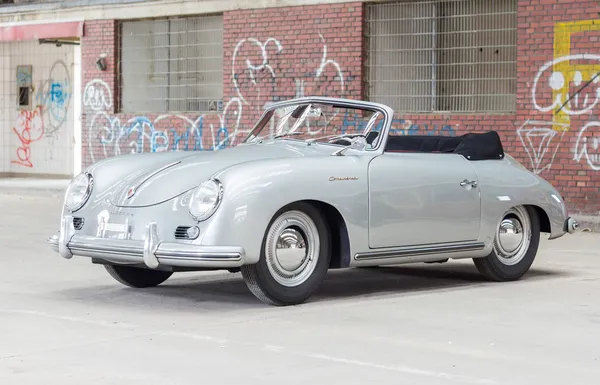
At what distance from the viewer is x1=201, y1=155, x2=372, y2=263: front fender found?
7117 millimetres

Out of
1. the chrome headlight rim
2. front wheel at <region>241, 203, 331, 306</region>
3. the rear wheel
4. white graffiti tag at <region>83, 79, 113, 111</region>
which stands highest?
white graffiti tag at <region>83, 79, 113, 111</region>

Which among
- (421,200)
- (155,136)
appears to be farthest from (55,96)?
(421,200)

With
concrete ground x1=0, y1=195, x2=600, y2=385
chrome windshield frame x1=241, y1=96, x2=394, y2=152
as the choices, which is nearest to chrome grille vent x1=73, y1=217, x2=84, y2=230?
concrete ground x1=0, y1=195, x2=600, y2=385

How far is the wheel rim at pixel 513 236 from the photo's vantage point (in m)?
8.84

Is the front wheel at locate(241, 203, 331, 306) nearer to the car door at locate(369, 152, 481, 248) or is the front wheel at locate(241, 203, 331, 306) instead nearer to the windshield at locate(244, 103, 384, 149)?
the car door at locate(369, 152, 481, 248)

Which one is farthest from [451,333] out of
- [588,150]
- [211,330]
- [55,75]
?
[55,75]

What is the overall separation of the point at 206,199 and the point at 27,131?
18.2 metres

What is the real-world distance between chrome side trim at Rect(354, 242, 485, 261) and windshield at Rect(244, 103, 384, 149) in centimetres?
78

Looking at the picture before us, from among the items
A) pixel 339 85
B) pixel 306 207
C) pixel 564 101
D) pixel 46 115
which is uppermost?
pixel 339 85

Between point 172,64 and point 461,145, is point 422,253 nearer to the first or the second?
point 461,145

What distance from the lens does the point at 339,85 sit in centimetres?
1764

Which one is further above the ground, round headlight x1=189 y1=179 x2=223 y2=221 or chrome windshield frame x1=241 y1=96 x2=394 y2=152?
chrome windshield frame x1=241 y1=96 x2=394 y2=152

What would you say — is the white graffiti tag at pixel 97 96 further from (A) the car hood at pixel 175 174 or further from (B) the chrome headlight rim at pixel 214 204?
(B) the chrome headlight rim at pixel 214 204

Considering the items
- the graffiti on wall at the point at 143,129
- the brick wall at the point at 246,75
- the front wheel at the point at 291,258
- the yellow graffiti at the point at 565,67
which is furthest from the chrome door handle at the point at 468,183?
the graffiti on wall at the point at 143,129
